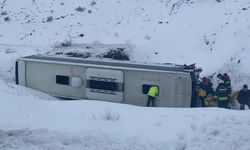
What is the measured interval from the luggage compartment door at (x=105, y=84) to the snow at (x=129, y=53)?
166 centimetres

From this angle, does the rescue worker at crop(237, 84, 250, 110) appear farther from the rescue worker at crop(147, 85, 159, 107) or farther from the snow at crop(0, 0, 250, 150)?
the snow at crop(0, 0, 250, 150)

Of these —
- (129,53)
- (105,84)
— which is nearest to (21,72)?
(105,84)

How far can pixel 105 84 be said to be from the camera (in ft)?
58.0

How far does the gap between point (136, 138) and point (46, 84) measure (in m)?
11.2

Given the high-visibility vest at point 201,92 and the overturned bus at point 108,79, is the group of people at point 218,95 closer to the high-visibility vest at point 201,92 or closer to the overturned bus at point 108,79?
the high-visibility vest at point 201,92

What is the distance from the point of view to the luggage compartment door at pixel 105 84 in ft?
56.9

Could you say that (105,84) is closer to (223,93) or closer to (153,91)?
(153,91)

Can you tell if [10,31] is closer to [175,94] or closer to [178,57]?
[178,57]

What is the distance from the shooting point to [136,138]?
8.35m

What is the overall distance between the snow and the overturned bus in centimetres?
67

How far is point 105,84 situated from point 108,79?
248mm

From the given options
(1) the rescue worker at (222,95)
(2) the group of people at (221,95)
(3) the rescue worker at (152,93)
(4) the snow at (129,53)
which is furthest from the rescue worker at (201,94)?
(4) the snow at (129,53)

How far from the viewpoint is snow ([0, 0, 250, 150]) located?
8.26 meters

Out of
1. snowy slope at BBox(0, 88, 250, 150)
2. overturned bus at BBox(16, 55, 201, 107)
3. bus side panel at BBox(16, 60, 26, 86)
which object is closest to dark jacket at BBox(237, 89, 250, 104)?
overturned bus at BBox(16, 55, 201, 107)
